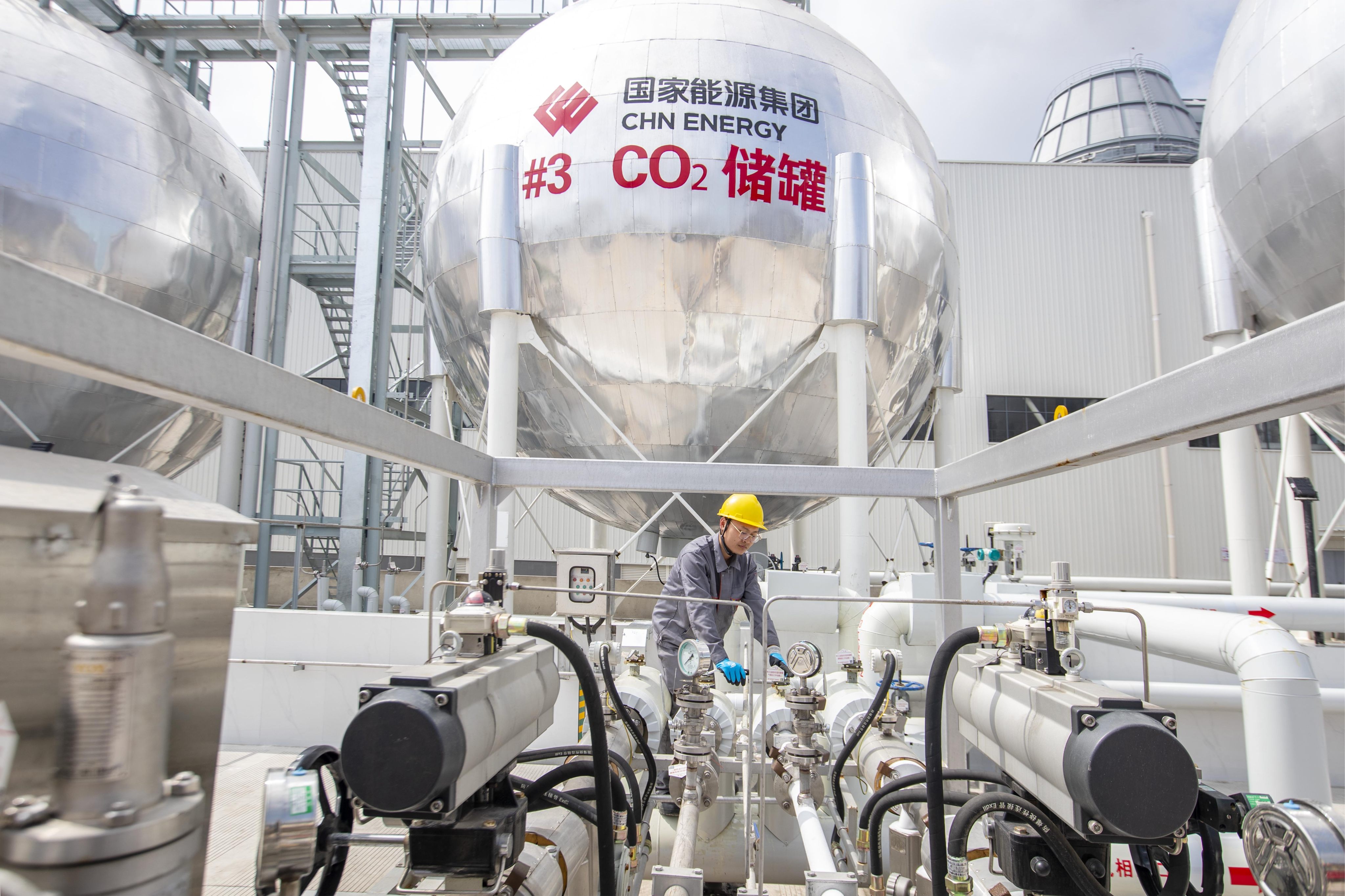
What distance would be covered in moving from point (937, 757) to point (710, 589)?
182cm

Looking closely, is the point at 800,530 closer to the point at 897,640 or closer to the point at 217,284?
the point at 897,640

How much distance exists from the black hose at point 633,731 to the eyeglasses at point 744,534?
→ 0.87 m

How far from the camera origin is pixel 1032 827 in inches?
76.4

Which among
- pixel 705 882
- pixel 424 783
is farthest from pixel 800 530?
pixel 424 783

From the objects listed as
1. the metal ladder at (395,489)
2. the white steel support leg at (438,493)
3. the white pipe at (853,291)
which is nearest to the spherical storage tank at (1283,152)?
the white pipe at (853,291)

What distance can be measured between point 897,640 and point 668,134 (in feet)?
11.7

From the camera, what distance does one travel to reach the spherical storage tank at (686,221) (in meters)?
4.82

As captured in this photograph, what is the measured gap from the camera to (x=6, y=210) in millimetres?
4938

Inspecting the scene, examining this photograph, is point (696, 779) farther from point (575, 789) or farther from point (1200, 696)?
point (1200, 696)

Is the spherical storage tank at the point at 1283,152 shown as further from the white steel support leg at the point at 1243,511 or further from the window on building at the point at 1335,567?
the window on building at the point at 1335,567

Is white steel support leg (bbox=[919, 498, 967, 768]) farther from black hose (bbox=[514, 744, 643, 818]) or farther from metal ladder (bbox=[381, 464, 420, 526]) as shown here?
metal ladder (bbox=[381, 464, 420, 526])

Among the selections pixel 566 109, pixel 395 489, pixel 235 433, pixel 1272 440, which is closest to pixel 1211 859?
pixel 566 109

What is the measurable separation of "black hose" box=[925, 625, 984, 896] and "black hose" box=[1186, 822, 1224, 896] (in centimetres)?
55

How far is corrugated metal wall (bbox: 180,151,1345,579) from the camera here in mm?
13508
